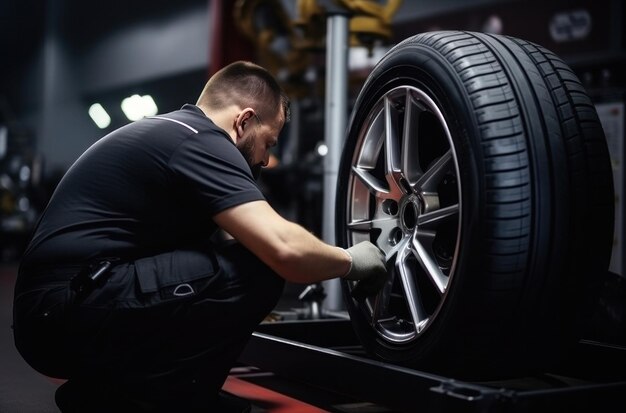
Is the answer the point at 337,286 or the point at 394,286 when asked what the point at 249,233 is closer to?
the point at 394,286

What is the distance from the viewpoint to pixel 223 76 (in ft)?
Answer: 6.00

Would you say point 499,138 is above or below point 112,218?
above

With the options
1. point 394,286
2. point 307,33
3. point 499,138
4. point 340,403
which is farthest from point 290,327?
point 307,33

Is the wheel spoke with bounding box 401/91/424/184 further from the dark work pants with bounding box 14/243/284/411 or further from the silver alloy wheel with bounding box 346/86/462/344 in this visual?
the dark work pants with bounding box 14/243/284/411

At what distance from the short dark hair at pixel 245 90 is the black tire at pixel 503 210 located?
0.33 metres

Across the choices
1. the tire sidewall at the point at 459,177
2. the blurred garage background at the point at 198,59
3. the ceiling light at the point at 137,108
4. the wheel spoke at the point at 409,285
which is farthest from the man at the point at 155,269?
the ceiling light at the point at 137,108

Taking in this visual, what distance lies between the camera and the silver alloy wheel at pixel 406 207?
1.68 meters

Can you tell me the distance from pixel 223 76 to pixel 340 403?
0.91 meters

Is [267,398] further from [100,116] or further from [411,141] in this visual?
[100,116]

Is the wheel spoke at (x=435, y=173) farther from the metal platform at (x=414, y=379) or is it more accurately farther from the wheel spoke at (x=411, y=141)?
the metal platform at (x=414, y=379)

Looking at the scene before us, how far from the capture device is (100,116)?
12.9 metres

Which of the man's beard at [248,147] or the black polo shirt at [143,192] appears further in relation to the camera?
the man's beard at [248,147]

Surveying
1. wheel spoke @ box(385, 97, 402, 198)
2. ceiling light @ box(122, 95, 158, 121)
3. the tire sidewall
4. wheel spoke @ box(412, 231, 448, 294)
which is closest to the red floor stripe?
the tire sidewall

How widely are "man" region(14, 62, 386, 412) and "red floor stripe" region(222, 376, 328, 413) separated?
0.32 meters
